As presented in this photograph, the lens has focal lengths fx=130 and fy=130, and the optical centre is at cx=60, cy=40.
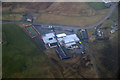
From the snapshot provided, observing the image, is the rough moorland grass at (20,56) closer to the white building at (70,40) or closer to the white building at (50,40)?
the white building at (50,40)

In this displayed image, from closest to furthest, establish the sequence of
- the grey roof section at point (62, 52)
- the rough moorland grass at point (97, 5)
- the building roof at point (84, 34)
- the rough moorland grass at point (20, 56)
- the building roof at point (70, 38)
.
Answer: the rough moorland grass at point (20, 56) → the grey roof section at point (62, 52) → the building roof at point (70, 38) → the building roof at point (84, 34) → the rough moorland grass at point (97, 5)

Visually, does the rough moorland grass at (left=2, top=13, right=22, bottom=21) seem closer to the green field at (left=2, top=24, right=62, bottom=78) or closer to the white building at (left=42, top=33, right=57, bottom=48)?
the green field at (left=2, top=24, right=62, bottom=78)

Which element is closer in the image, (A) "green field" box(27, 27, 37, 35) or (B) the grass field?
(B) the grass field

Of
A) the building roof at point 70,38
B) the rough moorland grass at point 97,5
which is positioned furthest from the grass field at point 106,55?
the rough moorland grass at point 97,5

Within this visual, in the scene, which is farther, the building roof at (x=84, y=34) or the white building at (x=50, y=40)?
the building roof at (x=84, y=34)

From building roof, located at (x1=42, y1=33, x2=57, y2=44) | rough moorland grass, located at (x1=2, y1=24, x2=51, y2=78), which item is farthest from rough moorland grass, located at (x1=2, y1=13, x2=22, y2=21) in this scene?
building roof, located at (x1=42, y1=33, x2=57, y2=44)

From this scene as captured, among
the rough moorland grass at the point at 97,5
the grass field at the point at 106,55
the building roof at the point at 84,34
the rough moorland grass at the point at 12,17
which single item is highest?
the rough moorland grass at the point at 97,5

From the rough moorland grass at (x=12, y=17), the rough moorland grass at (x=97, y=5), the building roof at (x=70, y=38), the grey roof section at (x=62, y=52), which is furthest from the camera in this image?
the rough moorland grass at (x=97, y=5)

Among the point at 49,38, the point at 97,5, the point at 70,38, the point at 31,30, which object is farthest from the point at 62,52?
the point at 97,5

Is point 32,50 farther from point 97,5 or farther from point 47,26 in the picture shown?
point 97,5
